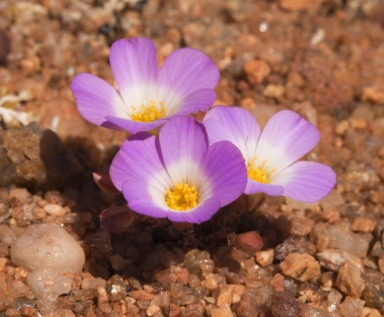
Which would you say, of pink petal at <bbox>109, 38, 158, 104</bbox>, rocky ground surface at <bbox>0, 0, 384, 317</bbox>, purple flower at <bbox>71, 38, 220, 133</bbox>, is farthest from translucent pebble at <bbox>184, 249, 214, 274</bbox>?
pink petal at <bbox>109, 38, 158, 104</bbox>

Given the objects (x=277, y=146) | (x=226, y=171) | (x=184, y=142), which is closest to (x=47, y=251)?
(x=184, y=142)

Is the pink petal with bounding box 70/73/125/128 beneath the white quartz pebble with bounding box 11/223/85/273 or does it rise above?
above

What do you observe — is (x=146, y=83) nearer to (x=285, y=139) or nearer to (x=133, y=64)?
(x=133, y=64)

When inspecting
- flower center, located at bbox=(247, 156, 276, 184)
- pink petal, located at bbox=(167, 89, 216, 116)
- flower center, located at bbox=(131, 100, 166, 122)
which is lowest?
flower center, located at bbox=(247, 156, 276, 184)

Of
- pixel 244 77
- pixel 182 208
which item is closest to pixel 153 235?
pixel 182 208

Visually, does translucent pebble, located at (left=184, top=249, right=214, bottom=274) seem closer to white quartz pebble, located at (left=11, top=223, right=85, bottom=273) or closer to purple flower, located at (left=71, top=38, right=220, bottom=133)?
white quartz pebble, located at (left=11, top=223, right=85, bottom=273)

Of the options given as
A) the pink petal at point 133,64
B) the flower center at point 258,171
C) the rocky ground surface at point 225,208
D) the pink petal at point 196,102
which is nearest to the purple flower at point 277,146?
the flower center at point 258,171

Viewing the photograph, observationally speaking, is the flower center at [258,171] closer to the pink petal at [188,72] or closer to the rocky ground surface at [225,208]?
the rocky ground surface at [225,208]
